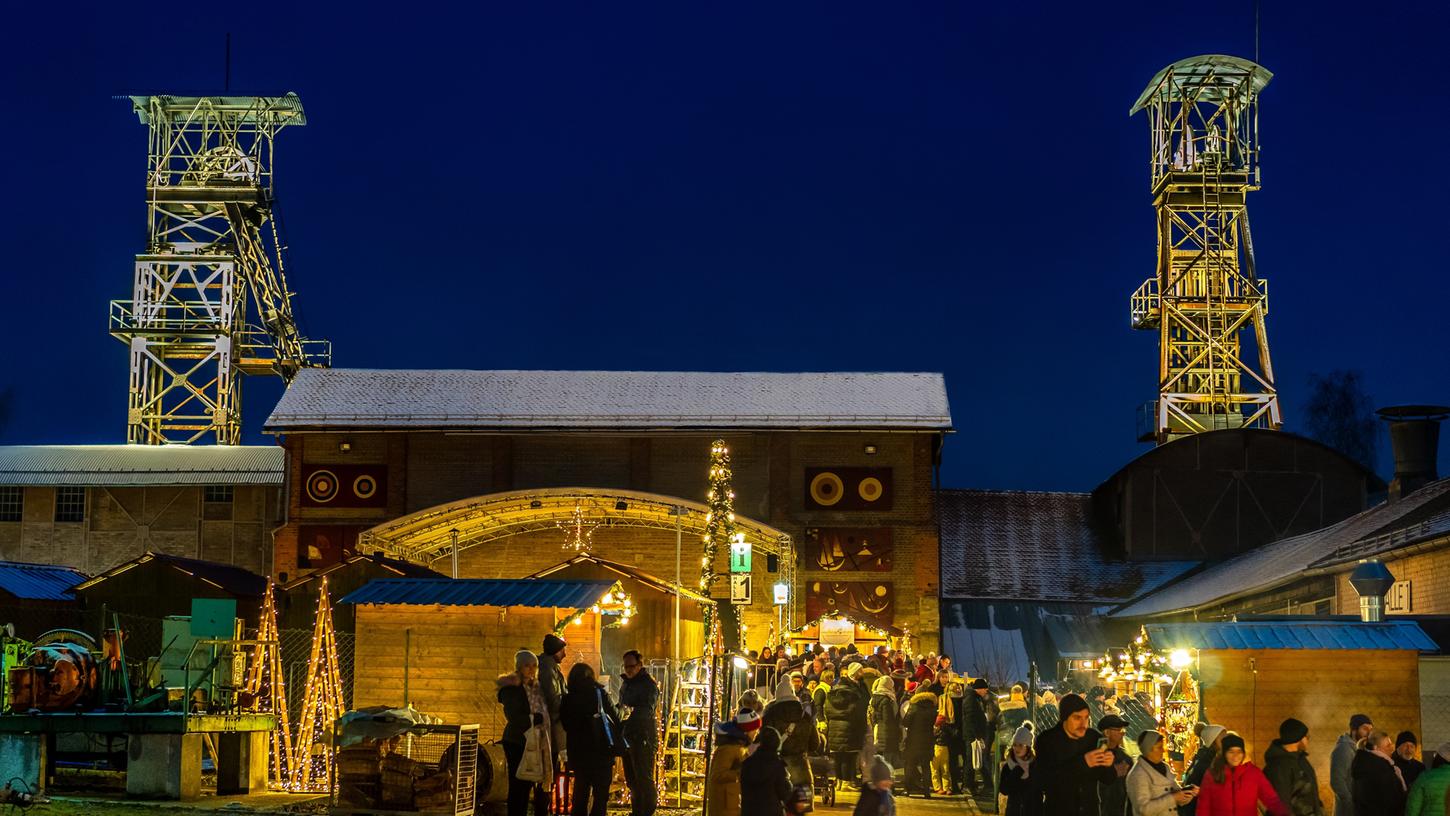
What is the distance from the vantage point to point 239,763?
17844mm

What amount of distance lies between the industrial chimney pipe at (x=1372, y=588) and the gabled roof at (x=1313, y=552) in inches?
275

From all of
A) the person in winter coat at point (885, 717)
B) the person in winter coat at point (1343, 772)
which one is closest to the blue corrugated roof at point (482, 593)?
the person in winter coat at point (885, 717)

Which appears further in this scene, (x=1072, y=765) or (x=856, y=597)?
(x=856, y=597)

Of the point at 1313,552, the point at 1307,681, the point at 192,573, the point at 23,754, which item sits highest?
the point at 1313,552

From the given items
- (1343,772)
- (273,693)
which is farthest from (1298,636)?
(273,693)

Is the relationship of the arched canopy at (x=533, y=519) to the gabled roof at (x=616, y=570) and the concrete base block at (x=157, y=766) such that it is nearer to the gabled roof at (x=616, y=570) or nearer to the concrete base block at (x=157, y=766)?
the gabled roof at (x=616, y=570)

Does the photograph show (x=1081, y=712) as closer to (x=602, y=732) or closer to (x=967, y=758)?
(x=602, y=732)

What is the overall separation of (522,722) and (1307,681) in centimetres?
752

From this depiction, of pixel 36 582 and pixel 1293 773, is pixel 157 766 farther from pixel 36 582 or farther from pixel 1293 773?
pixel 36 582

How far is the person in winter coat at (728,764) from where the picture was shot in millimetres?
12484

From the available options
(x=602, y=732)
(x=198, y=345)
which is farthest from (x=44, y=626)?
(x=602, y=732)

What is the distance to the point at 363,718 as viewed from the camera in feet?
49.0

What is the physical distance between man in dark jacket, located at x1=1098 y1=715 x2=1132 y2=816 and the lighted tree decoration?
561cm

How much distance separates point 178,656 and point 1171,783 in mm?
19784
